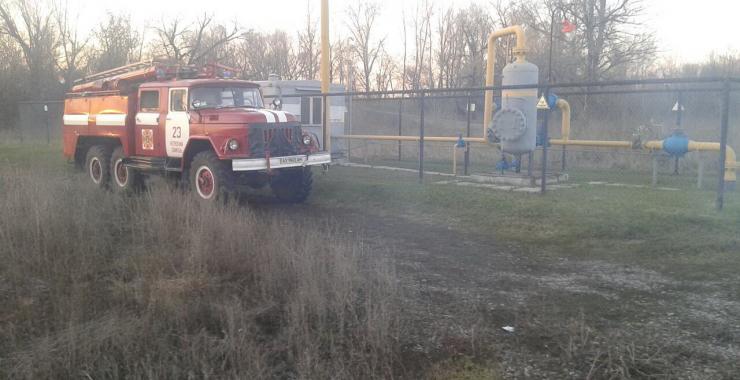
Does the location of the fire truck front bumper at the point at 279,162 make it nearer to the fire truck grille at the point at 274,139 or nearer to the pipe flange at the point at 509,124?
the fire truck grille at the point at 274,139

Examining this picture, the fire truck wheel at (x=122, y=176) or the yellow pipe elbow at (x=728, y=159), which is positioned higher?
the yellow pipe elbow at (x=728, y=159)

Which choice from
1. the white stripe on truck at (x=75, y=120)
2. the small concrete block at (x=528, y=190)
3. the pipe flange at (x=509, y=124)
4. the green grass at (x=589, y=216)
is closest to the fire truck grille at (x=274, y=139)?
the green grass at (x=589, y=216)

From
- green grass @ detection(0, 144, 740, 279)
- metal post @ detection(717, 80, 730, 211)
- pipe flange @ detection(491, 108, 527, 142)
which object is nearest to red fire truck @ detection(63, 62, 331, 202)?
green grass @ detection(0, 144, 740, 279)

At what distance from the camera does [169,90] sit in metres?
11.1

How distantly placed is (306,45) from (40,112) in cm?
2344

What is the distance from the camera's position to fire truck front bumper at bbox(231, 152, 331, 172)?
383 inches

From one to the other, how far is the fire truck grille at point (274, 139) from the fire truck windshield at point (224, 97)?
1.11 metres

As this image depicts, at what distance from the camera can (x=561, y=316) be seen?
495 centimetres

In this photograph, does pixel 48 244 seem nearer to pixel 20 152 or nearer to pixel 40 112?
pixel 20 152

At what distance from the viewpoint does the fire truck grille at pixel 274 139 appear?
10047 mm

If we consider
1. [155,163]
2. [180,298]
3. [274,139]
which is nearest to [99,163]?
[155,163]

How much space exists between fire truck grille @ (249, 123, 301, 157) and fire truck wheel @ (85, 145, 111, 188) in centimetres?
432

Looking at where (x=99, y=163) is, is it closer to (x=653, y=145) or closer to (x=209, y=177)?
(x=209, y=177)

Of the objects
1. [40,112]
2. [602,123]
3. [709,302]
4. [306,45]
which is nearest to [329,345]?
[709,302]
